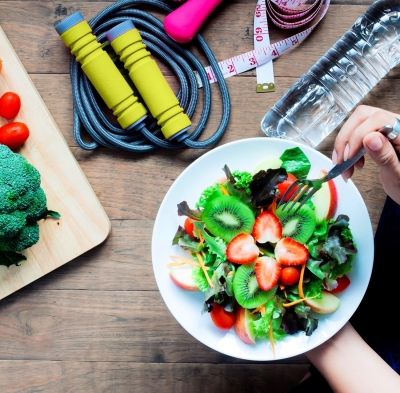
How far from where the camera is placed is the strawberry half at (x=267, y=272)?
3.21 ft

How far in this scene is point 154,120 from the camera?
4.04ft

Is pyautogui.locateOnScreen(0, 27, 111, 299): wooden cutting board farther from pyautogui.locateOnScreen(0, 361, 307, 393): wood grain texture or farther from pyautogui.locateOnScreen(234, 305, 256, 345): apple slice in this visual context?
pyautogui.locateOnScreen(234, 305, 256, 345): apple slice

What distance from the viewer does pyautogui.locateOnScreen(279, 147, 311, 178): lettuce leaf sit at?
3.41ft

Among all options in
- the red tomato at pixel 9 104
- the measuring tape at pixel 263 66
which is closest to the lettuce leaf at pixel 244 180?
the measuring tape at pixel 263 66

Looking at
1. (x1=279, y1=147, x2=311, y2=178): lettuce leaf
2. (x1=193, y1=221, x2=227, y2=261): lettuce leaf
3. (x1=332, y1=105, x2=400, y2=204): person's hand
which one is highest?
(x1=332, y1=105, x2=400, y2=204): person's hand

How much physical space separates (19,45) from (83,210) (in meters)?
0.47

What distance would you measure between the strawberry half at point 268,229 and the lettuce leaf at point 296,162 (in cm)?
12

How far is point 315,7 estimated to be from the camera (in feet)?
4.00

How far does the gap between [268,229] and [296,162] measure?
0.17 metres

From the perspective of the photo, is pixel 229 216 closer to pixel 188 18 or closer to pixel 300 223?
pixel 300 223

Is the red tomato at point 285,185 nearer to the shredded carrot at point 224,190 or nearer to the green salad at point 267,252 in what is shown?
the green salad at point 267,252

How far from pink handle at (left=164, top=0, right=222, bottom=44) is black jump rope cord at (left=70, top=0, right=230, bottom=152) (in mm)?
38

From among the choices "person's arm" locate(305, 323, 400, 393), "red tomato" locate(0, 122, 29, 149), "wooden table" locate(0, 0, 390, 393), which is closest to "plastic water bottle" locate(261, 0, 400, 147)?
"wooden table" locate(0, 0, 390, 393)

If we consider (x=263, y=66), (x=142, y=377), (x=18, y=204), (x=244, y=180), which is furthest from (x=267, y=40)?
(x=142, y=377)
